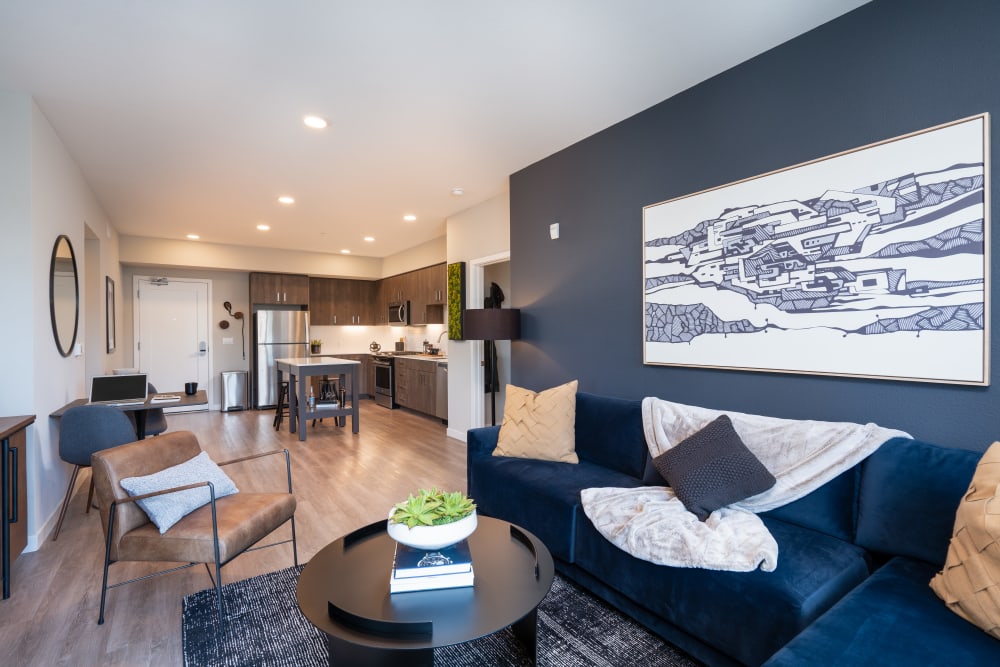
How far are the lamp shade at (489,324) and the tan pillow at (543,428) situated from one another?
102 cm

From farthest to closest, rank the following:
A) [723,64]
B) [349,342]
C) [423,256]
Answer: [349,342] → [423,256] → [723,64]

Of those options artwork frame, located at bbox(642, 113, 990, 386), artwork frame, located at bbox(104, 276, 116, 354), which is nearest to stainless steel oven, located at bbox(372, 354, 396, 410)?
artwork frame, located at bbox(104, 276, 116, 354)

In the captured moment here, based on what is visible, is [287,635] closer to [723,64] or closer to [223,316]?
[723,64]

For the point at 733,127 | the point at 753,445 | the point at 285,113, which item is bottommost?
the point at 753,445

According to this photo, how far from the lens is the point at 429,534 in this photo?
154cm

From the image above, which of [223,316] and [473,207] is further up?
[473,207]

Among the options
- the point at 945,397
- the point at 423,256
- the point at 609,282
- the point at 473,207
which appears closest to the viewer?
the point at 945,397

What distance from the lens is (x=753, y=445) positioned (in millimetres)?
2211

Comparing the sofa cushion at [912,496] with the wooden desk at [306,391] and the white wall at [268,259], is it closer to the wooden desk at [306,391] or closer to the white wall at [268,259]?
the wooden desk at [306,391]

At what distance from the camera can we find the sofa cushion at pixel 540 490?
2.28m

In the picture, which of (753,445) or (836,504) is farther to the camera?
(753,445)

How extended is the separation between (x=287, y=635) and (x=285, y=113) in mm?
2930

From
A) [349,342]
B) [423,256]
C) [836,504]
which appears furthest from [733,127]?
[349,342]

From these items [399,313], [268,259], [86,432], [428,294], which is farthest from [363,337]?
[86,432]
